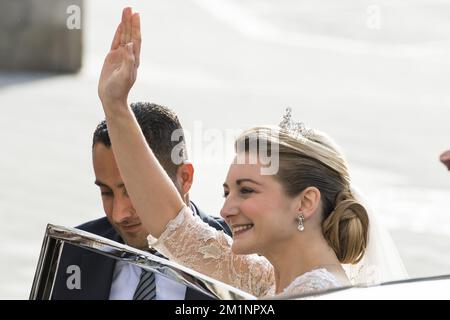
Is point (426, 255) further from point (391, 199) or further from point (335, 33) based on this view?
point (335, 33)

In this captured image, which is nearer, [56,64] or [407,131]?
[407,131]

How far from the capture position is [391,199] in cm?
759

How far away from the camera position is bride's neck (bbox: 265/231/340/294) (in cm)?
254

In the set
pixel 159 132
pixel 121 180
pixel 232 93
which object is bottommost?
pixel 121 180

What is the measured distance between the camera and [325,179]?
2633mm

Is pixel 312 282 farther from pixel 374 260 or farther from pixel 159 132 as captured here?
pixel 159 132

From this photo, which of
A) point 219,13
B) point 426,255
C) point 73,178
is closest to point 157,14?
point 219,13

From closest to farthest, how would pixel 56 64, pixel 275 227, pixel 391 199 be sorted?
pixel 275 227 < pixel 391 199 < pixel 56 64

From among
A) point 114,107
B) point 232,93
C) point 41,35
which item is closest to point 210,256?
point 114,107

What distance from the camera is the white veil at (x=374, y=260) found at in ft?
8.93

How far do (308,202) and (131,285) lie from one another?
2.73ft

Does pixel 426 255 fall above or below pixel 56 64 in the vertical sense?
below
